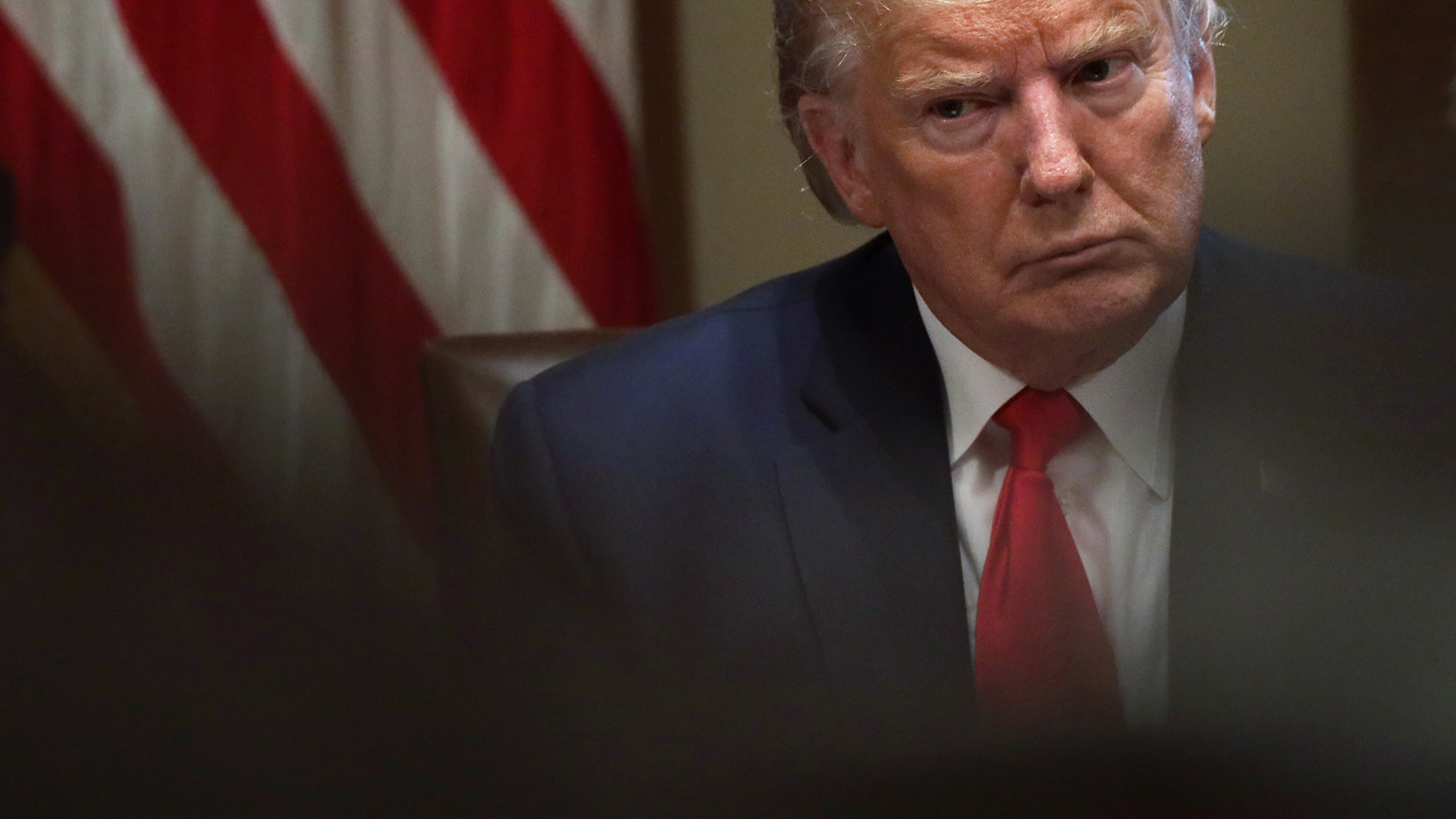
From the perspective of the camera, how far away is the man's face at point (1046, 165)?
0.60 m

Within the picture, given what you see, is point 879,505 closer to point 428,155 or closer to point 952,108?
point 952,108

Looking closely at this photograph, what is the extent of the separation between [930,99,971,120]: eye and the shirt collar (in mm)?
131

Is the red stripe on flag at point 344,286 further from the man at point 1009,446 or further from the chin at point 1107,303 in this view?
the chin at point 1107,303

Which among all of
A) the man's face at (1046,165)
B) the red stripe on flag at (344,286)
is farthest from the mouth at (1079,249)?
the red stripe on flag at (344,286)

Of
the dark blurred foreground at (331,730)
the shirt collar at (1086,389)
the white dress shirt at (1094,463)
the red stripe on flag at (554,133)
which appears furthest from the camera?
the red stripe on flag at (554,133)

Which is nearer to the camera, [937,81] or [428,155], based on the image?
[937,81]

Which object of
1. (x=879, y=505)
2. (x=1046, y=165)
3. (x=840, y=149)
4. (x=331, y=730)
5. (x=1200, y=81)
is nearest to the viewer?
(x=331, y=730)

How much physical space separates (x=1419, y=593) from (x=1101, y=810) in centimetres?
4

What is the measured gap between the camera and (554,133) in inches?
50.9

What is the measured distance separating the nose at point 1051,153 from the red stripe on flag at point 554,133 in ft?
2.03

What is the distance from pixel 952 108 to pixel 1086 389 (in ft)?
0.49

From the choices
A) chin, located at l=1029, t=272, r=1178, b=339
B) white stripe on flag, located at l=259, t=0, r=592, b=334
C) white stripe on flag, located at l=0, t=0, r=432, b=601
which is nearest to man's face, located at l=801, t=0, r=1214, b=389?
chin, located at l=1029, t=272, r=1178, b=339

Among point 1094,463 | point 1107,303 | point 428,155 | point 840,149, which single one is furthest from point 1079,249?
point 428,155

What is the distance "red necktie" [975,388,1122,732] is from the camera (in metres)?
0.11
